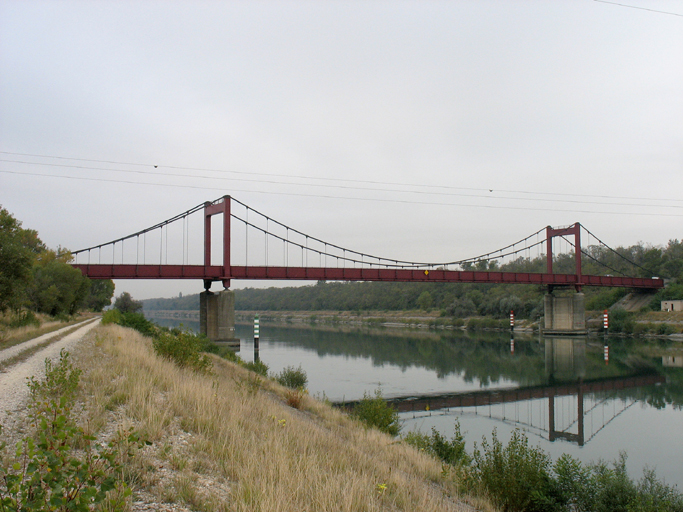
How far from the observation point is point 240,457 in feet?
19.4

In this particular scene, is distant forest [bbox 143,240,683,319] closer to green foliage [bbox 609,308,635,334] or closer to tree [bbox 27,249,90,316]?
green foliage [bbox 609,308,635,334]

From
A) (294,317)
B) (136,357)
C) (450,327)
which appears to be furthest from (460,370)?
(294,317)

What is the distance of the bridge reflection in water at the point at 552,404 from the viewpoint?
17.0 m

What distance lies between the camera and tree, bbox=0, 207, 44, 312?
17.0 metres

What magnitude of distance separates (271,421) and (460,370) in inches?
968

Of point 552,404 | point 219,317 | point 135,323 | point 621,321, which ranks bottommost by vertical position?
point 621,321

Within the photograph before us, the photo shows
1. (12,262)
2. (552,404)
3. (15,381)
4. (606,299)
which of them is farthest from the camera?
(606,299)

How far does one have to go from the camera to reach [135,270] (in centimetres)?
3944

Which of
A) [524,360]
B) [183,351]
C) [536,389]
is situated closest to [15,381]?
[183,351]

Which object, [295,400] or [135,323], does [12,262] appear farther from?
[135,323]

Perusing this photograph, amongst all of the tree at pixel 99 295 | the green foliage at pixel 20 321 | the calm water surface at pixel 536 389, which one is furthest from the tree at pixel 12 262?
the tree at pixel 99 295

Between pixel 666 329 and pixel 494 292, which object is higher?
pixel 494 292

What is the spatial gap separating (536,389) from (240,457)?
21.9 metres

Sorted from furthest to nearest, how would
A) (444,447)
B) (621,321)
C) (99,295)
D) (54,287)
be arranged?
(99,295), (621,321), (54,287), (444,447)
